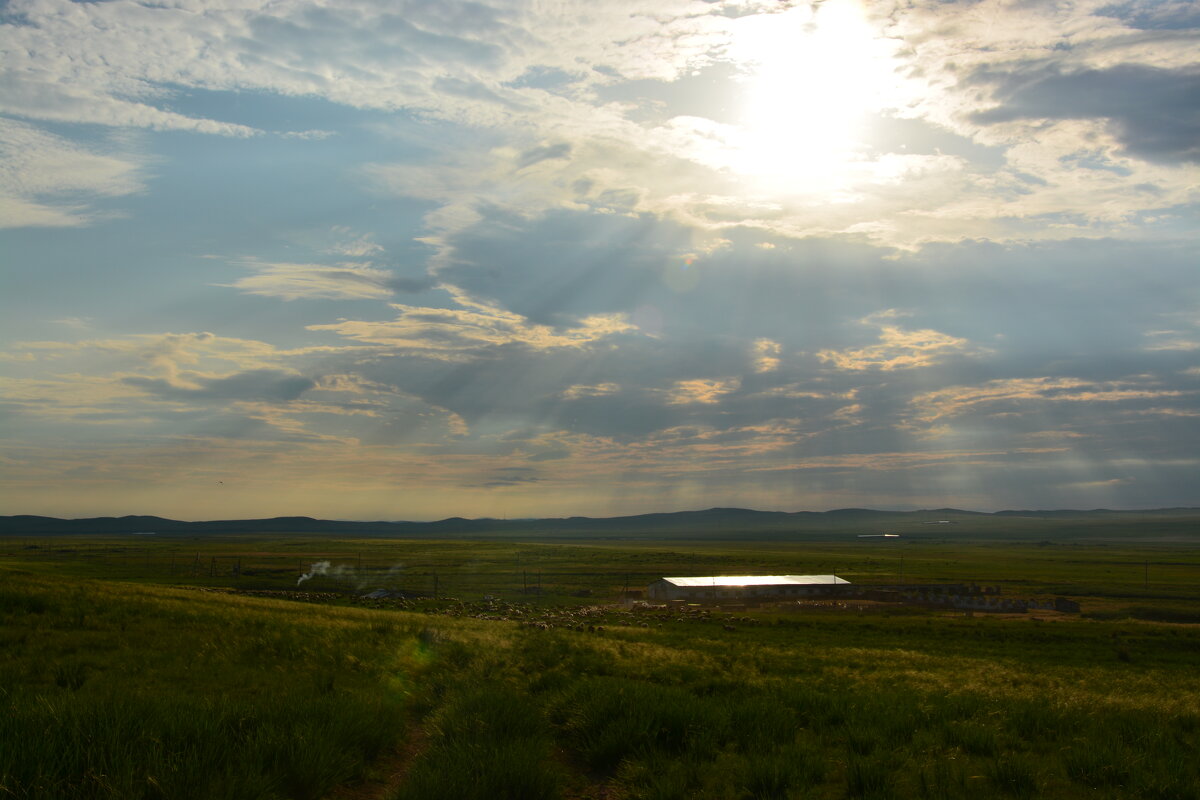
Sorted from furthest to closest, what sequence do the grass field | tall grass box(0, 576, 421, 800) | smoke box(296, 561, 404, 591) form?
smoke box(296, 561, 404, 591)
the grass field
tall grass box(0, 576, 421, 800)

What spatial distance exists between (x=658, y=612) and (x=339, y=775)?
208 ft

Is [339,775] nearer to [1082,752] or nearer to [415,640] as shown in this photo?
[1082,752]

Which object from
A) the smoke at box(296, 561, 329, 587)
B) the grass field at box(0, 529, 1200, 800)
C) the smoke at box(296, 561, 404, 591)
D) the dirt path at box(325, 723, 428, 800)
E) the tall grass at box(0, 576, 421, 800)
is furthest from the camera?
the smoke at box(296, 561, 329, 587)

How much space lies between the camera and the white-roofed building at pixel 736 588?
86.4m

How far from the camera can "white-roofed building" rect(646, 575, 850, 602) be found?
284ft

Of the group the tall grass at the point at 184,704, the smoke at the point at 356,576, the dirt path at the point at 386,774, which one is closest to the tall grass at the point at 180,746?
the tall grass at the point at 184,704

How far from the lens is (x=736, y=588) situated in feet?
295


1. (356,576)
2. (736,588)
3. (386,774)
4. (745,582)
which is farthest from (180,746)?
(356,576)

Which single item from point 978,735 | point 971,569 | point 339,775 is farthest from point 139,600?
point 971,569

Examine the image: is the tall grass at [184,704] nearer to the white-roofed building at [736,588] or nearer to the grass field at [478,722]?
the grass field at [478,722]

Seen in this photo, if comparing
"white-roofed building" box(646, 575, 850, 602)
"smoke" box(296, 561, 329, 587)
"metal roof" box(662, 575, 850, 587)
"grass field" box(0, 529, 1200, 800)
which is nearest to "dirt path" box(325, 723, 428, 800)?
"grass field" box(0, 529, 1200, 800)

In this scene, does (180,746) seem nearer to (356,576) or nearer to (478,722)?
(478,722)

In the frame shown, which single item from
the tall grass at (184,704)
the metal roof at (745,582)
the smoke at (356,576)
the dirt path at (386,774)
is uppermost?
the tall grass at (184,704)

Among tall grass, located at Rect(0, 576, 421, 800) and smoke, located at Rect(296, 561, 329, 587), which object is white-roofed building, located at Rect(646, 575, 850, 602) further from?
tall grass, located at Rect(0, 576, 421, 800)
